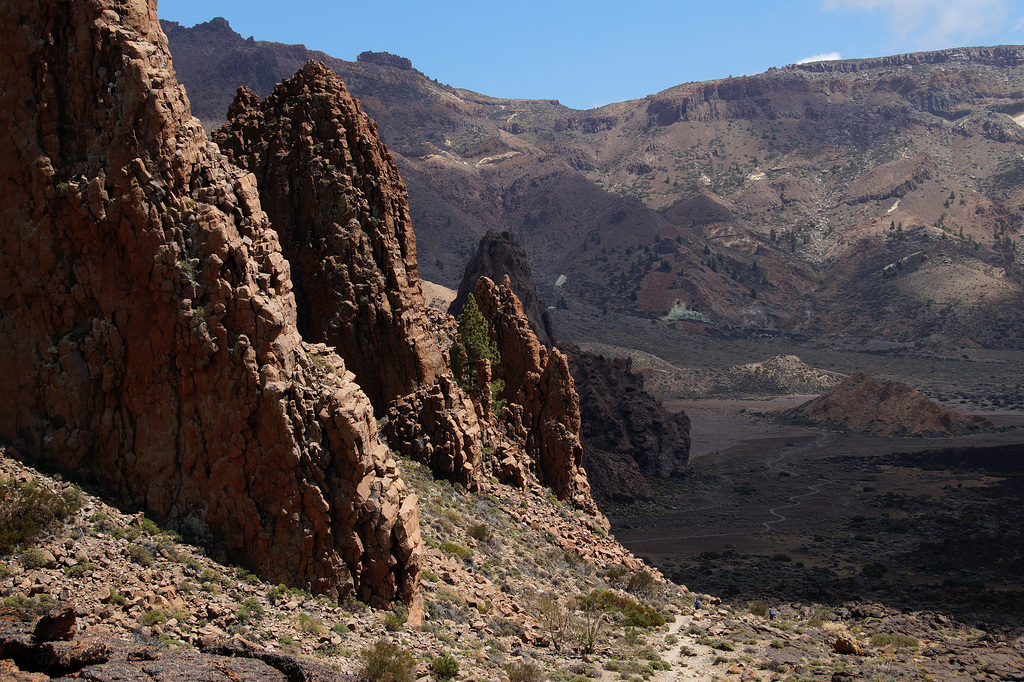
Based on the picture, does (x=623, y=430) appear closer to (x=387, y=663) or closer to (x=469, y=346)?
(x=469, y=346)

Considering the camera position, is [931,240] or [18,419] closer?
[18,419]

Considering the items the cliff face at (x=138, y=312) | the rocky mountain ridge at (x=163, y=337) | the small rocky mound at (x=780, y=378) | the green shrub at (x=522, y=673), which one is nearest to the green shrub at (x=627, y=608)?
the green shrub at (x=522, y=673)

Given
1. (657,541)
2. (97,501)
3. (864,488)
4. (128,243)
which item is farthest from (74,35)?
(864,488)

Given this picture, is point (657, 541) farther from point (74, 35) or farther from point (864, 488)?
point (74, 35)

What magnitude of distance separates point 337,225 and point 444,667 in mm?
14557

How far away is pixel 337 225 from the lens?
27.4m

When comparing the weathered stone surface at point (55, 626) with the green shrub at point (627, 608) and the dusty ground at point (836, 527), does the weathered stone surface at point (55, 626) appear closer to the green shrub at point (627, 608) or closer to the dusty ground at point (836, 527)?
the green shrub at point (627, 608)

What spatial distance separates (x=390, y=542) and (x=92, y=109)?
1006 centimetres

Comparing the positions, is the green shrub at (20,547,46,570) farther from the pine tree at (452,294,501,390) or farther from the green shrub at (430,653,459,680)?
the pine tree at (452,294,501,390)

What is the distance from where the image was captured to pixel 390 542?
18250 millimetres

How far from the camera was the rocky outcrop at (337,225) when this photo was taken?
27.3 meters

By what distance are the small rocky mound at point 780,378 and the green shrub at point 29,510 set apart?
122 metres

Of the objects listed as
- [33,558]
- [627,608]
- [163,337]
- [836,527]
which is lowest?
[836,527]

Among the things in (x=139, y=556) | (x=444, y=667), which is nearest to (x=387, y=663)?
(x=444, y=667)
